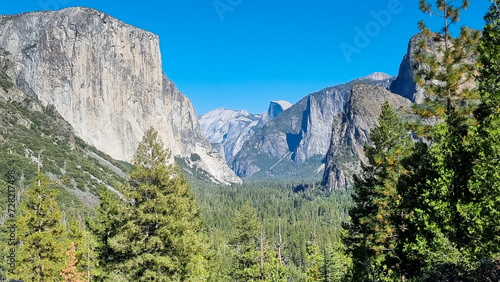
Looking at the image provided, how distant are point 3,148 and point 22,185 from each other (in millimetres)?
34357

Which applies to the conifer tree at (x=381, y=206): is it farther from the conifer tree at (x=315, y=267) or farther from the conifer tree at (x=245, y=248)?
the conifer tree at (x=315, y=267)

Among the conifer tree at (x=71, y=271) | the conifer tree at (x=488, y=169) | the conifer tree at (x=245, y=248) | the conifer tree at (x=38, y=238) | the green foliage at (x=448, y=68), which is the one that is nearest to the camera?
the conifer tree at (x=488, y=169)

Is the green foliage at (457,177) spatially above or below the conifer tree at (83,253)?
above

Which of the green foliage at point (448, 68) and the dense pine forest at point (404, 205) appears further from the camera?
the green foliage at point (448, 68)

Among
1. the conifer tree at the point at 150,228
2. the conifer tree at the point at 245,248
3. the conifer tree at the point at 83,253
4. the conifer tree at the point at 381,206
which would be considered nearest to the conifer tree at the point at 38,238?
the conifer tree at the point at 83,253

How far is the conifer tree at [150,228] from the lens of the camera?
54.7 ft

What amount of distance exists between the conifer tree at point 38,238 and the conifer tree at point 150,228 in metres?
7.54

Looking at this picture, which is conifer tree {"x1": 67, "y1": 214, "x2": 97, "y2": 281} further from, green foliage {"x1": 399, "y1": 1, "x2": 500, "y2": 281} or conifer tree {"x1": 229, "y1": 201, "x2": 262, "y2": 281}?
green foliage {"x1": 399, "y1": 1, "x2": 500, "y2": 281}

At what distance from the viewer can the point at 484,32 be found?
13.9m

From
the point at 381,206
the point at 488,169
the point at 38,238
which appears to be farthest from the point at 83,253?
the point at 488,169

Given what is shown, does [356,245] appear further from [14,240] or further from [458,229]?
[14,240]

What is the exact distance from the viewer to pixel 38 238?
2311cm

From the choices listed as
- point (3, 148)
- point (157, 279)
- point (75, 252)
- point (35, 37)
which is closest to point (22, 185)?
point (3, 148)

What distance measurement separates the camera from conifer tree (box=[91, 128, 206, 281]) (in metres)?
16.7
